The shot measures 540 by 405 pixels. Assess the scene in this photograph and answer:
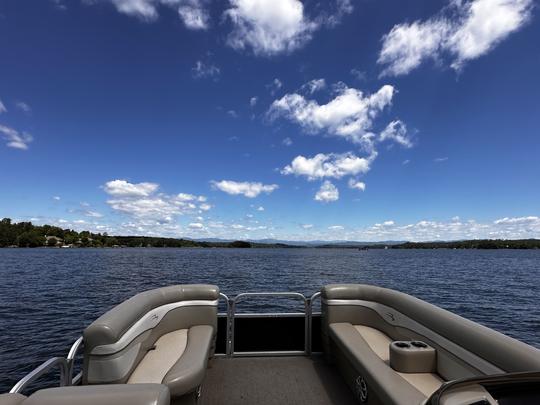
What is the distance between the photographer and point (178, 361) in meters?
3.16

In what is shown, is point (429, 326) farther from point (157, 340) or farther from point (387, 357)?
point (157, 340)

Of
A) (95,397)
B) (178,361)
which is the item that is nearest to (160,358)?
(178,361)

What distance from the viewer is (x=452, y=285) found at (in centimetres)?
2462

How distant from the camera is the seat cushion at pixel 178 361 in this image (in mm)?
2750

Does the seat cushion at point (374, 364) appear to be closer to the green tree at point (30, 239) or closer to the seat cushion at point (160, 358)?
the seat cushion at point (160, 358)

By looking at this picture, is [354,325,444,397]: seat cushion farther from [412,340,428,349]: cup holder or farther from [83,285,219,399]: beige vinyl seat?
[83,285,219,399]: beige vinyl seat

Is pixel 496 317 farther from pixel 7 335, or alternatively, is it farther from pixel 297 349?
pixel 7 335

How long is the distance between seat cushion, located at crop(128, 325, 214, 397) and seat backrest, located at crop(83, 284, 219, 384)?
0.09 meters

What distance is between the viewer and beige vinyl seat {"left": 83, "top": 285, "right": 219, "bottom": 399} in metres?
2.63

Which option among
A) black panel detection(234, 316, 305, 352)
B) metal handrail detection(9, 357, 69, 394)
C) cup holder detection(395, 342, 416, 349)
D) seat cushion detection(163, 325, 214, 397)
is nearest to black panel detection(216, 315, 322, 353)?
black panel detection(234, 316, 305, 352)

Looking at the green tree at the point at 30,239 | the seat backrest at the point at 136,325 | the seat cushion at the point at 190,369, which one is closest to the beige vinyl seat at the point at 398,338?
the seat cushion at the point at 190,369

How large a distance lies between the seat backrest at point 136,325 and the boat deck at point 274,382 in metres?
0.61

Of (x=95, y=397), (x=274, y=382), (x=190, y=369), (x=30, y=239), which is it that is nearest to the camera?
(x=95, y=397)

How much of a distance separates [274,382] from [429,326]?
5.87ft
